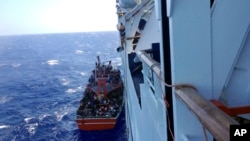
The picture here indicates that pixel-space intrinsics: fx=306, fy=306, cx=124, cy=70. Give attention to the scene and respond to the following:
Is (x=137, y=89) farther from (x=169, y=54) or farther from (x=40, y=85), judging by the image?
(x=40, y=85)

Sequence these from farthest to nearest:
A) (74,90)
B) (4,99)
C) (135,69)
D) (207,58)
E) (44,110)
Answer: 1. (74,90)
2. (4,99)
3. (44,110)
4. (135,69)
5. (207,58)

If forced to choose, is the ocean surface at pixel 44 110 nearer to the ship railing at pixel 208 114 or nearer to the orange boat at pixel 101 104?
the orange boat at pixel 101 104

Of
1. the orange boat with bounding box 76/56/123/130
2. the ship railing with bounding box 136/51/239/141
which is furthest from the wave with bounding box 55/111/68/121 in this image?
the ship railing with bounding box 136/51/239/141

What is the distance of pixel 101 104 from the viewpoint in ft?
91.2

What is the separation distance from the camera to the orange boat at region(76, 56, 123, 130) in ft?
84.2

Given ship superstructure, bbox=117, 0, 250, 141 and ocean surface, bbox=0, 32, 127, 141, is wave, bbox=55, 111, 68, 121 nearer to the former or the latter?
ocean surface, bbox=0, 32, 127, 141

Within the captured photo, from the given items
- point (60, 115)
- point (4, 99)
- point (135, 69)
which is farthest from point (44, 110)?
point (135, 69)

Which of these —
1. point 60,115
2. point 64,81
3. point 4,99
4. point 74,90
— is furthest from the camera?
point 64,81

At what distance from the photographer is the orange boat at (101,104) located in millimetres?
25672

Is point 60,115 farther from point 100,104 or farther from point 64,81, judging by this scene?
point 64,81

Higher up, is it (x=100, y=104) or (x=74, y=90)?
(x=100, y=104)

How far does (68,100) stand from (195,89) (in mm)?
37343

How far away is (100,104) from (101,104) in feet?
0.38

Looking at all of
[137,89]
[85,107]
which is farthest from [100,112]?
[137,89]
